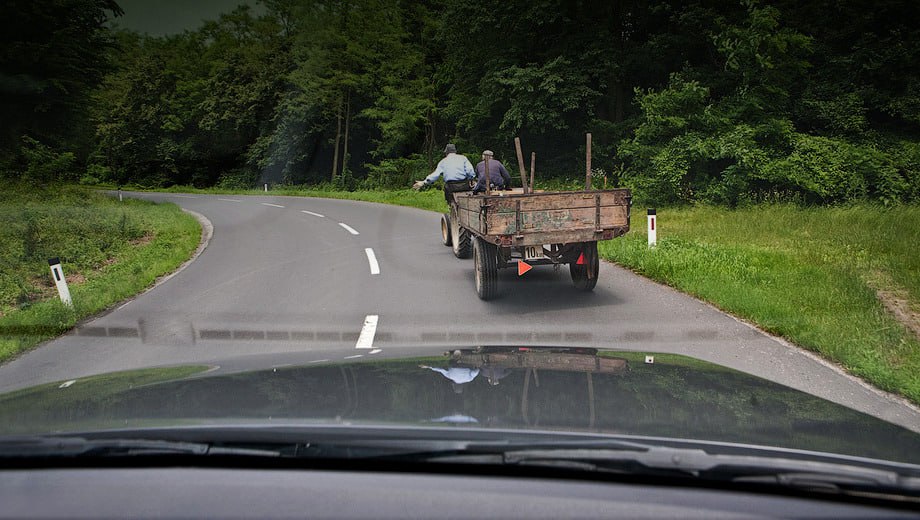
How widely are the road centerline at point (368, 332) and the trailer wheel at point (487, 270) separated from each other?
1472mm

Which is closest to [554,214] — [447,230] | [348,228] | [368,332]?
[368,332]

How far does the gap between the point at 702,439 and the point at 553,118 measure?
89.4 ft

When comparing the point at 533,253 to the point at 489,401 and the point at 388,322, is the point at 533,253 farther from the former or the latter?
the point at 489,401

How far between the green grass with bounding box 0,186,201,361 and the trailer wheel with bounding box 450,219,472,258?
5141mm

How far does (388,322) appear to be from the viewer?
7512 millimetres

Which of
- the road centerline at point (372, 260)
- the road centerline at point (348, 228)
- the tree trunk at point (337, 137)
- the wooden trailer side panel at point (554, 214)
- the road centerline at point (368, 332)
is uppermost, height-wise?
the tree trunk at point (337, 137)

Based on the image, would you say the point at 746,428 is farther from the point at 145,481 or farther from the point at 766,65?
the point at 766,65

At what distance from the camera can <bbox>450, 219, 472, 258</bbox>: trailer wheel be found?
11531 mm

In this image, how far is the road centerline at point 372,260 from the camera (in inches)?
437

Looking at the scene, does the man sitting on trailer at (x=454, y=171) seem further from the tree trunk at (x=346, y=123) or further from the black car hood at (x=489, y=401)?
the tree trunk at (x=346, y=123)

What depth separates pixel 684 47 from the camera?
2664 cm

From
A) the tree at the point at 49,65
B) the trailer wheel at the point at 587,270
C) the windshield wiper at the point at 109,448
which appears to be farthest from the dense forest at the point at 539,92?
the windshield wiper at the point at 109,448

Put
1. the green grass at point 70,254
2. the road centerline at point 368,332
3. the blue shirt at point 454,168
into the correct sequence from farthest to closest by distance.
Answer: the blue shirt at point 454,168 < the green grass at point 70,254 < the road centerline at point 368,332

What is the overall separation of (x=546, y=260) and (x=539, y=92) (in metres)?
21.0
